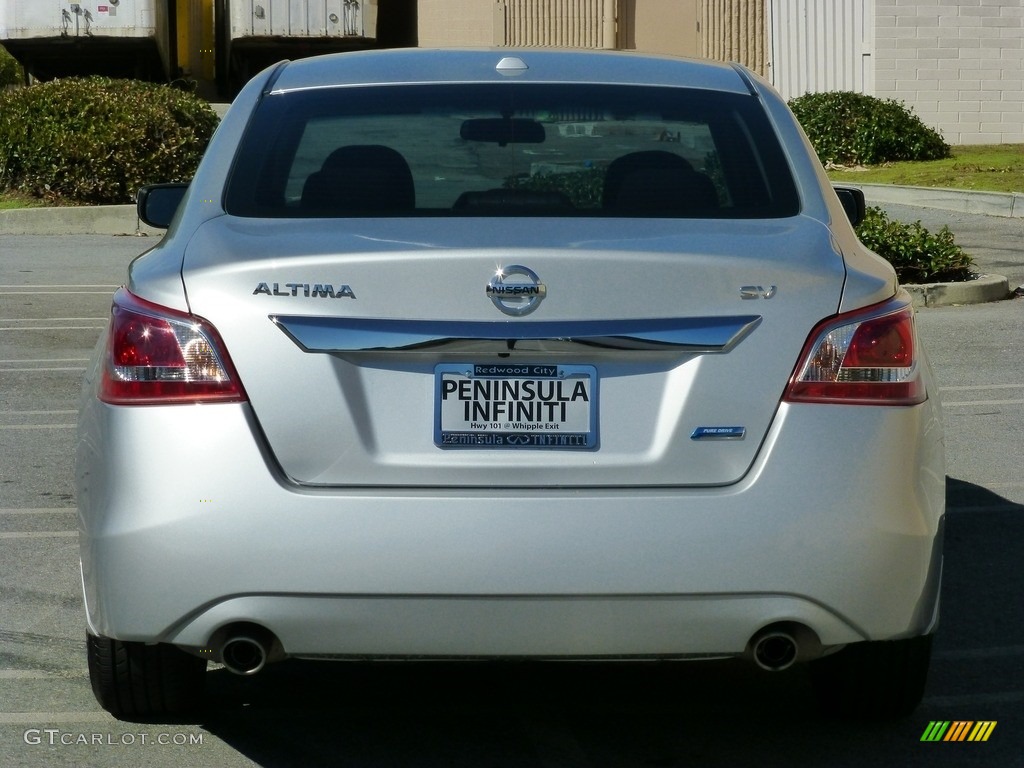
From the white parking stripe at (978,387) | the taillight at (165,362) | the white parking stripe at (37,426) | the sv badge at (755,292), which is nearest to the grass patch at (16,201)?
the white parking stripe at (37,426)

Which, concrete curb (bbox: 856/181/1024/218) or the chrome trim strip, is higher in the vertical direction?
the chrome trim strip

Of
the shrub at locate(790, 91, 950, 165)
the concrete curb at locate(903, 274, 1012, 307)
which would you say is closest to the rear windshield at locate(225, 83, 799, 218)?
the concrete curb at locate(903, 274, 1012, 307)

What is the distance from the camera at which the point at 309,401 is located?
3.38 m

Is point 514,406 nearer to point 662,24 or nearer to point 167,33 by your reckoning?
point 167,33

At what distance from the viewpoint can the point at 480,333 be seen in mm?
3363

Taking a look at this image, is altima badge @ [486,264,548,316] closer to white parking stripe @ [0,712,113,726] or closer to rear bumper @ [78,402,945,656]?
rear bumper @ [78,402,945,656]

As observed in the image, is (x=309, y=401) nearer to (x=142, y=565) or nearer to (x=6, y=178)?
(x=142, y=565)

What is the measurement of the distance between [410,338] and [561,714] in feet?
4.38

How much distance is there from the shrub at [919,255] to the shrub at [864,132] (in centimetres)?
1080

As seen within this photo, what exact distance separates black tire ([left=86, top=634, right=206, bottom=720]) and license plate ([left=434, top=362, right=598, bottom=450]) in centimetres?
97

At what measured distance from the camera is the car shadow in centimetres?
394

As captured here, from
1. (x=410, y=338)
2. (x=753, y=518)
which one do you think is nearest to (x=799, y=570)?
(x=753, y=518)

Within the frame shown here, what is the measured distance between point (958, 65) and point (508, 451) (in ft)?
85.1

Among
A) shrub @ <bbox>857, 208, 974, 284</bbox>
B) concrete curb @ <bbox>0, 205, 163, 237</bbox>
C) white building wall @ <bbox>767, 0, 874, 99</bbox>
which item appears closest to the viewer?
shrub @ <bbox>857, 208, 974, 284</bbox>
